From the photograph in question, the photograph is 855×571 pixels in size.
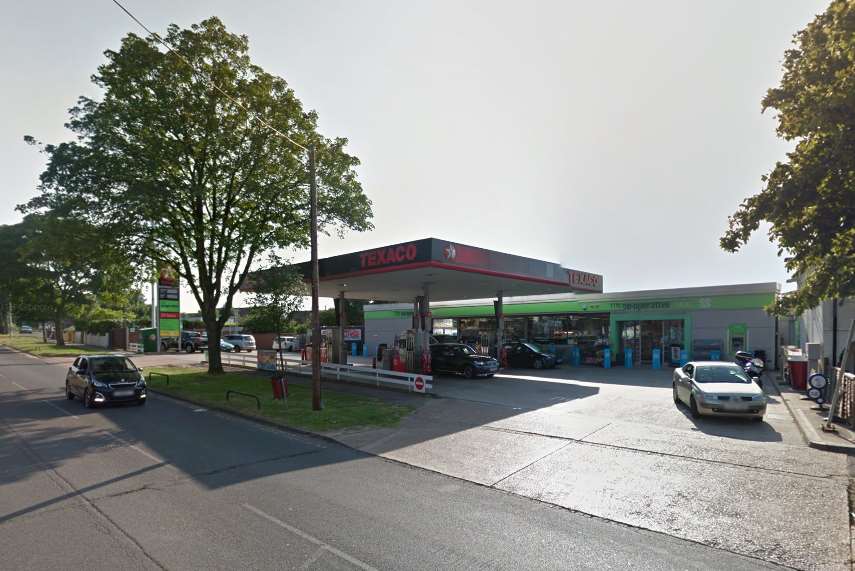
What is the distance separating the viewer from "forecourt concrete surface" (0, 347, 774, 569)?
17.0 feet

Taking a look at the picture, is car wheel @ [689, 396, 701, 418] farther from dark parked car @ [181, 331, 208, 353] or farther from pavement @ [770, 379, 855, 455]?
dark parked car @ [181, 331, 208, 353]

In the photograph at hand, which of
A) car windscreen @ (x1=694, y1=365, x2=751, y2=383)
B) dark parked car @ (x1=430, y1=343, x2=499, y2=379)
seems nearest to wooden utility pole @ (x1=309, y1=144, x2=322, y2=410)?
dark parked car @ (x1=430, y1=343, x2=499, y2=379)

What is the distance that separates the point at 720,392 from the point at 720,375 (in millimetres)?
1226

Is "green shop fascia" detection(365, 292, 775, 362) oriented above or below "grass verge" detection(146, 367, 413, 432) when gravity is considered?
above

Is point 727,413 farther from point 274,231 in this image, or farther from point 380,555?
point 274,231

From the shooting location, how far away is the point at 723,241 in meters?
11.5

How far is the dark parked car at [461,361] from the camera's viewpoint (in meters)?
22.3

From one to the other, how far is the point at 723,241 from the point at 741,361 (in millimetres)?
13379

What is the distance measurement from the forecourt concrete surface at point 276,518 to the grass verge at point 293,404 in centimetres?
232

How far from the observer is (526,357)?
27172mm

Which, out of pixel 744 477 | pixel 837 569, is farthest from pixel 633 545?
pixel 744 477

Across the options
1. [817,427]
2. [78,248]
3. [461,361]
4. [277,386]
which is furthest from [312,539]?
[78,248]

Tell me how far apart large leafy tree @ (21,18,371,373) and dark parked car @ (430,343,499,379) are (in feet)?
23.5

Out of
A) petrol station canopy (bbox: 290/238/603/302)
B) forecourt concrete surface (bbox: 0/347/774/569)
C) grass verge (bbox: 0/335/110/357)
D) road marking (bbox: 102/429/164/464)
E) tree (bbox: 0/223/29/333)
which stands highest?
tree (bbox: 0/223/29/333)
